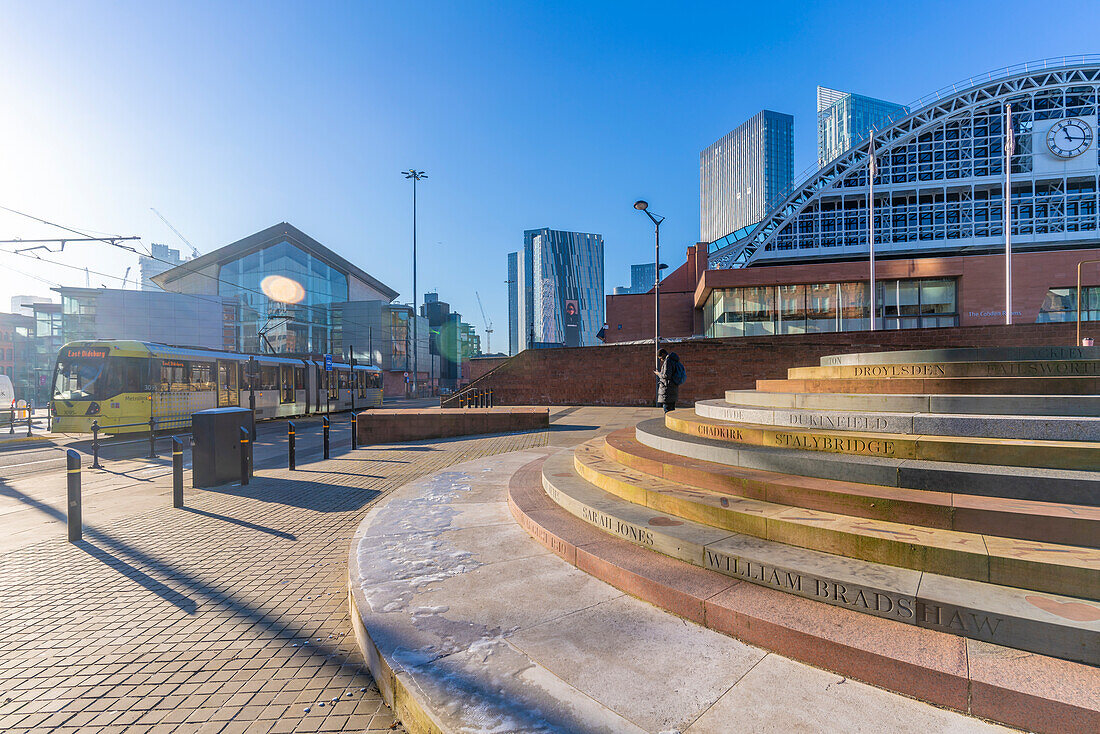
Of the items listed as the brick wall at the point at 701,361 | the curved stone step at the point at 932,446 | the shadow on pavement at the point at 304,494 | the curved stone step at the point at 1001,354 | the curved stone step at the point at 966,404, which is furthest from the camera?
the brick wall at the point at 701,361

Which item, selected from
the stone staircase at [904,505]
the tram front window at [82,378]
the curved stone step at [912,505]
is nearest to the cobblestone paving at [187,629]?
the stone staircase at [904,505]

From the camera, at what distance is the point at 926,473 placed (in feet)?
13.0

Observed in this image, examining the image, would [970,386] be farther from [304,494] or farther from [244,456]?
[244,456]

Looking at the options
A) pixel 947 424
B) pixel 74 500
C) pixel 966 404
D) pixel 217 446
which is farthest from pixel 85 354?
pixel 966 404

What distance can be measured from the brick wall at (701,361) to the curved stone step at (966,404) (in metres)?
16.5

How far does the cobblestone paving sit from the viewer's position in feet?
8.93

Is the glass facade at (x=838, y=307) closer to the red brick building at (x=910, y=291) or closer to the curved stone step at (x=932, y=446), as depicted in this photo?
the red brick building at (x=910, y=291)

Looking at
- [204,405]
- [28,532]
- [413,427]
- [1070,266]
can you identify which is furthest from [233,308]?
[1070,266]

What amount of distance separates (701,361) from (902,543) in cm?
2026

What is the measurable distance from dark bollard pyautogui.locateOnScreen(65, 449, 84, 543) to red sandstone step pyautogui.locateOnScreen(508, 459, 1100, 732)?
664 centimetres

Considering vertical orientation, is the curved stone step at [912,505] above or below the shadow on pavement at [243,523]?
above

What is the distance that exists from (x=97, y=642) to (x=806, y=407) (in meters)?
8.05

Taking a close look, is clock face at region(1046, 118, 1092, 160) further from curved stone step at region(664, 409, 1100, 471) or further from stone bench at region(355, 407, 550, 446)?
curved stone step at region(664, 409, 1100, 471)

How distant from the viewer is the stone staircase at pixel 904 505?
105 inches
